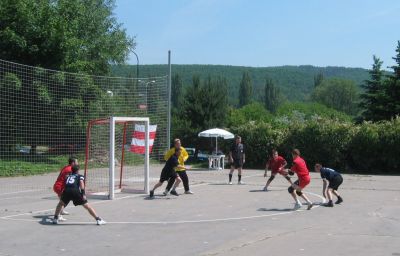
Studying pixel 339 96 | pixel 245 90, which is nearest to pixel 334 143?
pixel 339 96

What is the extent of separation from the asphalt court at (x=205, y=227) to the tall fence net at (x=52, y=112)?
239 inches

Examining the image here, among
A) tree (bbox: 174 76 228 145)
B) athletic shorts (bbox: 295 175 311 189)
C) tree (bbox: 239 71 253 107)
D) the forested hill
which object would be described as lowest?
athletic shorts (bbox: 295 175 311 189)

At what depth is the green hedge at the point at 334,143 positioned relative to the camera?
3192 cm

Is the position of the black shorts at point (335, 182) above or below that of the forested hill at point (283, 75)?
below

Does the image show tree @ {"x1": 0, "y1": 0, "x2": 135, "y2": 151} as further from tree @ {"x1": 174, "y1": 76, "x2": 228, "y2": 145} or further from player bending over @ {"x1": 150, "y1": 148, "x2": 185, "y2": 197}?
player bending over @ {"x1": 150, "y1": 148, "x2": 185, "y2": 197}

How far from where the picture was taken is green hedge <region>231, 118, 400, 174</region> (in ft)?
105

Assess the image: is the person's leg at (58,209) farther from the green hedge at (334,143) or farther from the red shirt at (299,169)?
the green hedge at (334,143)

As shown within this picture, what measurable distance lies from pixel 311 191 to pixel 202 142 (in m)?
22.9

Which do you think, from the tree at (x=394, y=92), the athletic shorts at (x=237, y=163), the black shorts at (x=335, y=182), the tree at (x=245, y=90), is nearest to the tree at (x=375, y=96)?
the tree at (x=394, y=92)

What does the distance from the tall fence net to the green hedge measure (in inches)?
344

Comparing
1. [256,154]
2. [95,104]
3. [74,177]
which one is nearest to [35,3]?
[95,104]

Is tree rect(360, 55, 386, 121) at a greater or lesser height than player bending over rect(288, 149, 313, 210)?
greater

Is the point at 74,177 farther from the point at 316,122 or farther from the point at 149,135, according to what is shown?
the point at 316,122

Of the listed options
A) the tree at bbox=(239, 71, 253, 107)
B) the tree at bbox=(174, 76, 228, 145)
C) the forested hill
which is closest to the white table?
the tree at bbox=(174, 76, 228, 145)
